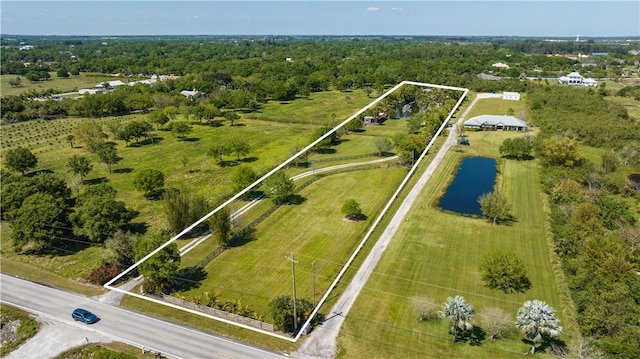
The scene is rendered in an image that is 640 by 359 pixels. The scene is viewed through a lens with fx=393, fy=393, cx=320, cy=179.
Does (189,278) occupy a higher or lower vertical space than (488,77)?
lower

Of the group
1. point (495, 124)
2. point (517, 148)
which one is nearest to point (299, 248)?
point (517, 148)

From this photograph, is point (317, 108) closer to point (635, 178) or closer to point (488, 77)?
point (488, 77)

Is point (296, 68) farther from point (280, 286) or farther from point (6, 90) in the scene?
point (280, 286)

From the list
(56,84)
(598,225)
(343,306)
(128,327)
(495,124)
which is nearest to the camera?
(128,327)

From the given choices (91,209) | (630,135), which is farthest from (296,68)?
(91,209)

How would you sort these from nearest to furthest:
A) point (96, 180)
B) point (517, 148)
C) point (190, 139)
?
1. point (96, 180)
2. point (517, 148)
3. point (190, 139)

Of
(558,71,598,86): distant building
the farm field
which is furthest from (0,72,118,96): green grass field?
(558,71,598,86): distant building

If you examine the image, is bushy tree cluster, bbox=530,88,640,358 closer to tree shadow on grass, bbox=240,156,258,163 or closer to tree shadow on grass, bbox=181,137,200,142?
tree shadow on grass, bbox=240,156,258,163
